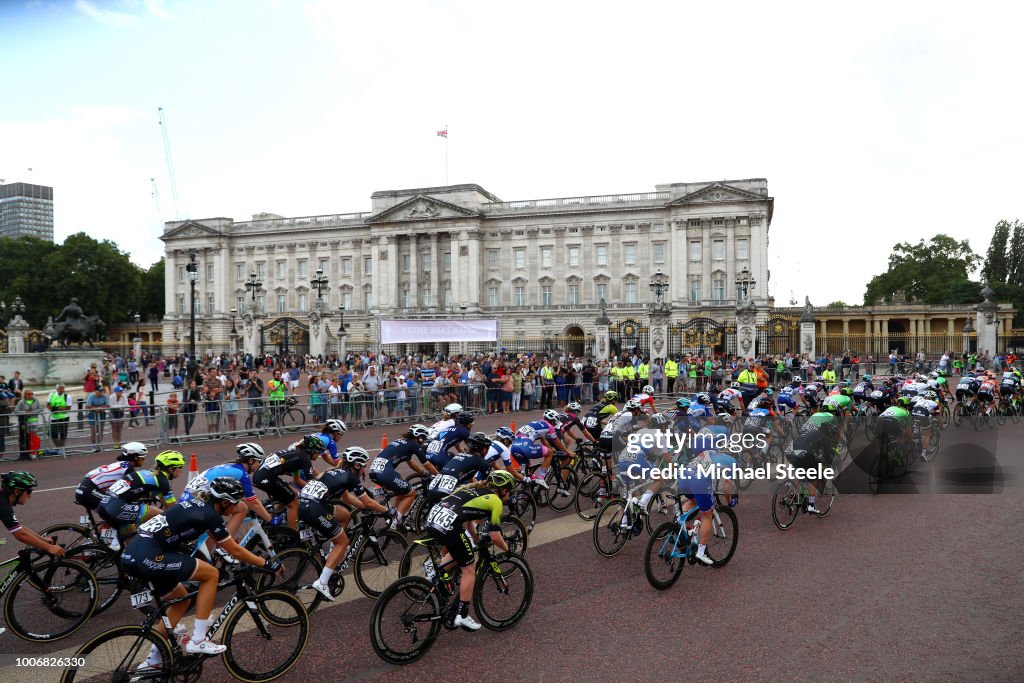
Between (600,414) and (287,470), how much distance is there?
19.2 feet

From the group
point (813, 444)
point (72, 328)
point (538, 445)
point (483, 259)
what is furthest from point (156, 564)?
point (483, 259)

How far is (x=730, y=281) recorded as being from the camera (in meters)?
65.5

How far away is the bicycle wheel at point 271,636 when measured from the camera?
6359 mm

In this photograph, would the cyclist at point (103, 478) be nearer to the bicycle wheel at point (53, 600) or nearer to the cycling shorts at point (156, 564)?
the bicycle wheel at point (53, 600)

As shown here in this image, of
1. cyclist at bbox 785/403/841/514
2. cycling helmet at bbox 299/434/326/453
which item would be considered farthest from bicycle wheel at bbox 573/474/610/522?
cycling helmet at bbox 299/434/326/453

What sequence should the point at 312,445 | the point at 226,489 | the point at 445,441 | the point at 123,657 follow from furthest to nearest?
the point at 445,441 < the point at 312,445 < the point at 226,489 < the point at 123,657

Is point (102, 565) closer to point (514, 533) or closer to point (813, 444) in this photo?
point (514, 533)

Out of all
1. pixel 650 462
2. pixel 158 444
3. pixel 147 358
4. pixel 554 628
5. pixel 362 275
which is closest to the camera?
pixel 554 628

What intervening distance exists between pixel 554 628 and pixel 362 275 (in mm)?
73124

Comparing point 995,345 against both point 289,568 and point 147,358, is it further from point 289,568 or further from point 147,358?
point 147,358

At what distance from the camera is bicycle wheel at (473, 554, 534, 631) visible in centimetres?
715

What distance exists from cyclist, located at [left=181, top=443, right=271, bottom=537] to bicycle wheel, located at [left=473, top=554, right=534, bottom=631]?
226 centimetres

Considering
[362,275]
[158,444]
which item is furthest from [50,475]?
[362,275]

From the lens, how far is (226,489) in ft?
20.7
